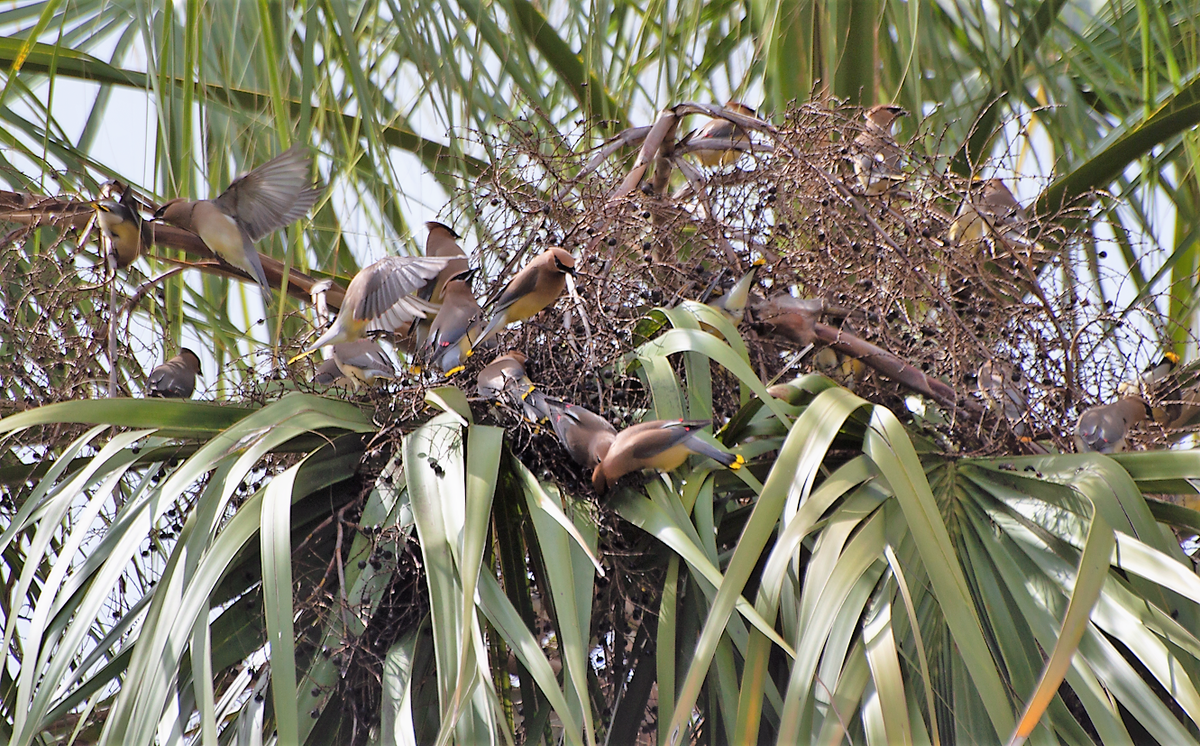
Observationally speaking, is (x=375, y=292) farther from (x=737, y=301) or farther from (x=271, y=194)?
(x=737, y=301)

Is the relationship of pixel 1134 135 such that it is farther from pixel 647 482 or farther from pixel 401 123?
pixel 401 123

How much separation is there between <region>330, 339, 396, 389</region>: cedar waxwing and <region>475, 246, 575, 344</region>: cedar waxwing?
0.58 feet

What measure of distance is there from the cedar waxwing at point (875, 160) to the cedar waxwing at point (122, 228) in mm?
1099

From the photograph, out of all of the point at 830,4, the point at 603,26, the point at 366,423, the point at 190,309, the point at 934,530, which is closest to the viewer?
the point at 934,530

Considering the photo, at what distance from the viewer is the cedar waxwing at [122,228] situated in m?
1.82

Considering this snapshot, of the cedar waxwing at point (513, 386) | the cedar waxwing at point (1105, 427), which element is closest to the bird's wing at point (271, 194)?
the cedar waxwing at point (513, 386)

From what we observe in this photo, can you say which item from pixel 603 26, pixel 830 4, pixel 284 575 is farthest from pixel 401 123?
pixel 284 575

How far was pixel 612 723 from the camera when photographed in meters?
1.37

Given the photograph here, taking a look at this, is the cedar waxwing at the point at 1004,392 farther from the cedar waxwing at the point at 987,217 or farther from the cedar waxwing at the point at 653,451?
the cedar waxwing at the point at 653,451

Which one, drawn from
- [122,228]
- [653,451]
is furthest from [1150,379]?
[122,228]

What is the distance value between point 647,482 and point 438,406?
0.27 meters

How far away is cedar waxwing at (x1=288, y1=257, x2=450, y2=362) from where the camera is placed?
73.2 inches

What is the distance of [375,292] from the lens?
1870 millimetres

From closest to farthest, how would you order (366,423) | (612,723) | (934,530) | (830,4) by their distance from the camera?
(934,530)
(612,723)
(366,423)
(830,4)
